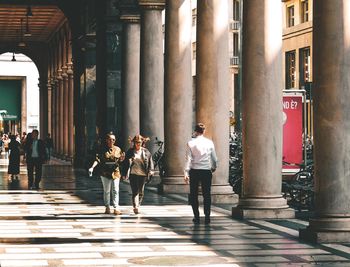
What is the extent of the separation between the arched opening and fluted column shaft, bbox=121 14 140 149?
245ft

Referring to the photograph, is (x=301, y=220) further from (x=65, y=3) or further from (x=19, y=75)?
(x=19, y=75)

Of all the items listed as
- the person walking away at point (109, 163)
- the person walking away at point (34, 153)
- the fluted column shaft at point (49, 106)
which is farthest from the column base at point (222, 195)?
the fluted column shaft at point (49, 106)

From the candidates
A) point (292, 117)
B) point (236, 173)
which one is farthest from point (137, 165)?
point (236, 173)

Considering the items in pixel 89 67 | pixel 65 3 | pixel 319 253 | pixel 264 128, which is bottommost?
pixel 319 253

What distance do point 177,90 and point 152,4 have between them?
4.16 metres

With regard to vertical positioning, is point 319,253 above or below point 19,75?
below

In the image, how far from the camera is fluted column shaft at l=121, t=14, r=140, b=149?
36719 mm

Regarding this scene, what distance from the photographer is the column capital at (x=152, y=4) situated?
32.2m

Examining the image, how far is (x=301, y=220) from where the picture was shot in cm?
2050

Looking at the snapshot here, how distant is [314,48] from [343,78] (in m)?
0.77

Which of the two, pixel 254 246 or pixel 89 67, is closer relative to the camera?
pixel 254 246

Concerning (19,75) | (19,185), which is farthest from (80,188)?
(19,75)

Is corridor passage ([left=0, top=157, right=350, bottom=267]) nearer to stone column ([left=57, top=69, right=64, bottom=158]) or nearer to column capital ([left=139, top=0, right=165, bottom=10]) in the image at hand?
column capital ([left=139, top=0, right=165, bottom=10])

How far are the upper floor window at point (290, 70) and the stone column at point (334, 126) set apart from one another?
181ft
